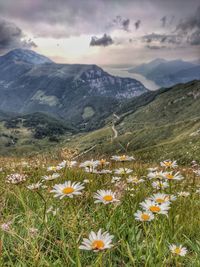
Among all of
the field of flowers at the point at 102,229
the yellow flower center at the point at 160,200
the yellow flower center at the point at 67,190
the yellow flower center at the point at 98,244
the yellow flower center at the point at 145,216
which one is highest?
the yellow flower center at the point at 67,190

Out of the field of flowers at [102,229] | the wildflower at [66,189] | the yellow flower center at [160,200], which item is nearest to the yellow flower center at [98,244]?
the field of flowers at [102,229]

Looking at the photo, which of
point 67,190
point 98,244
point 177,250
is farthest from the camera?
point 67,190

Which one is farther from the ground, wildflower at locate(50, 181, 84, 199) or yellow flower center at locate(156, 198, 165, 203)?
wildflower at locate(50, 181, 84, 199)

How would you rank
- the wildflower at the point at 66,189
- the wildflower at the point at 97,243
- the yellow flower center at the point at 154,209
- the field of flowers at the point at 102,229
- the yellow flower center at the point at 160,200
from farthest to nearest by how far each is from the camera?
1. the yellow flower center at the point at 160,200
2. the yellow flower center at the point at 154,209
3. the wildflower at the point at 66,189
4. the field of flowers at the point at 102,229
5. the wildflower at the point at 97,243

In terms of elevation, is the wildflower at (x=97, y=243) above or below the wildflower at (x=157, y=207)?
above

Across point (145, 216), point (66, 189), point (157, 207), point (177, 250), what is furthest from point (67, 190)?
point (177, 250)

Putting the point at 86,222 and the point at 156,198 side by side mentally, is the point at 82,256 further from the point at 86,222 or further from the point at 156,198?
the point at 156,198

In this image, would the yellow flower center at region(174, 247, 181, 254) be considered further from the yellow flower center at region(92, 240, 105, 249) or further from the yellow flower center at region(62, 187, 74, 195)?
the yellow flower center at region(62, 187, 74, 195)

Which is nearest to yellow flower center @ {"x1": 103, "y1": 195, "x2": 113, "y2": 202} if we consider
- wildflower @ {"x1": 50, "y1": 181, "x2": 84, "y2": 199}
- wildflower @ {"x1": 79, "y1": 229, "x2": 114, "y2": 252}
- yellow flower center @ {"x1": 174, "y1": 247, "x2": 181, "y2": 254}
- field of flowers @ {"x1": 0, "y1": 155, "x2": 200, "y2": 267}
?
field of flowers @ {"x1": 0, "y1": 155, "x2": 200, "y2": 267}

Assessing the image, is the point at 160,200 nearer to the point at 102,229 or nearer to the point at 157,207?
the point at 157,207

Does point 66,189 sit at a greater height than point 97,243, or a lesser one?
greater

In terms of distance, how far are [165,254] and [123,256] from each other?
0.51 metres

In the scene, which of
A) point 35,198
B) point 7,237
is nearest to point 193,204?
point 35,198

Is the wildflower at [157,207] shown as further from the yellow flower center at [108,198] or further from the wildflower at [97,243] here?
the wildflower at [97,243]
